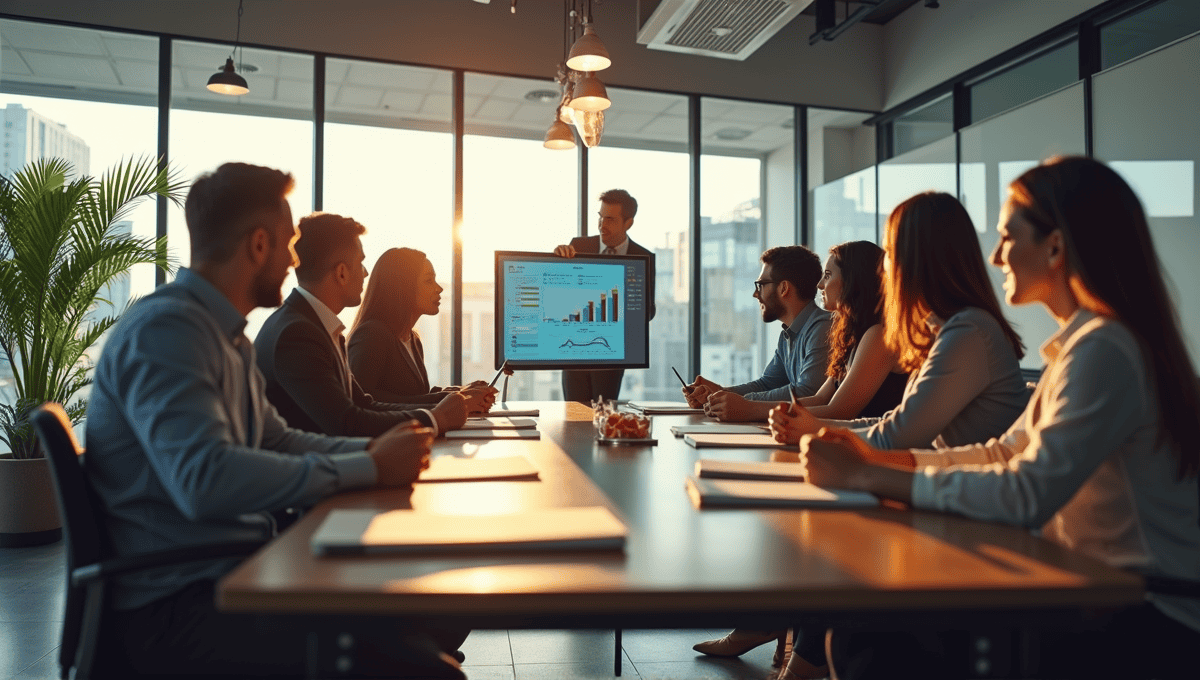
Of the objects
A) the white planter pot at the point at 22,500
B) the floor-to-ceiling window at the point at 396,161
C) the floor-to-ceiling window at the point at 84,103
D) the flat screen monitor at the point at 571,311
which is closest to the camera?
the flat screen monitor at the point at 571,311

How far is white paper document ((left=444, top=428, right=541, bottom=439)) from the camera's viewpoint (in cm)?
215

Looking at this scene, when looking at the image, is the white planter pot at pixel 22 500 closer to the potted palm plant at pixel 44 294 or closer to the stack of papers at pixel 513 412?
the potted palm plant at pixel 44 294

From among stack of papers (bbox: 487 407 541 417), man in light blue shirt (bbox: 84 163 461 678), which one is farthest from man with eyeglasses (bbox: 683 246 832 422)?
man in light blue shirt (bbox: 84 163 461 678)

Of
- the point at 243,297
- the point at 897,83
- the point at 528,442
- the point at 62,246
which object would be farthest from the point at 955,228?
the point at 897,83

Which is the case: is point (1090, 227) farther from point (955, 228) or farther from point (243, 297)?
point (243, 297)

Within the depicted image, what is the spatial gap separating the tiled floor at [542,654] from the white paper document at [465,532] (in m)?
1.50

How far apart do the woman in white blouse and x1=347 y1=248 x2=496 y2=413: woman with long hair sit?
1843mm

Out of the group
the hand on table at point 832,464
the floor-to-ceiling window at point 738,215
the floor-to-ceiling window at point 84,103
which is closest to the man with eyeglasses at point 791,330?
the hand on table at point 832,464

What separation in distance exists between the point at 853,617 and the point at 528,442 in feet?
4.28

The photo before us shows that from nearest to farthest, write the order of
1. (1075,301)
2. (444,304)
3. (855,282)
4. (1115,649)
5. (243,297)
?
(1115,649) < (1075,301) < (243,297) < (855,282) < (444,304)

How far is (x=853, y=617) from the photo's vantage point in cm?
84

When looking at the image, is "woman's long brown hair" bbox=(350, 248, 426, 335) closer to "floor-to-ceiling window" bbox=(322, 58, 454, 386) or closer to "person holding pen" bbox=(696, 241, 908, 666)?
"person holding pen" bbox=(696, 241, 908, 666)

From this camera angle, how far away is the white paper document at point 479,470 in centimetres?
148

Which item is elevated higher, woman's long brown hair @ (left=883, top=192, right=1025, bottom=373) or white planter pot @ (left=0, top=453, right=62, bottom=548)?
woman's long brown hair @ (left=883, top=192, right=1025, bottom=373)
